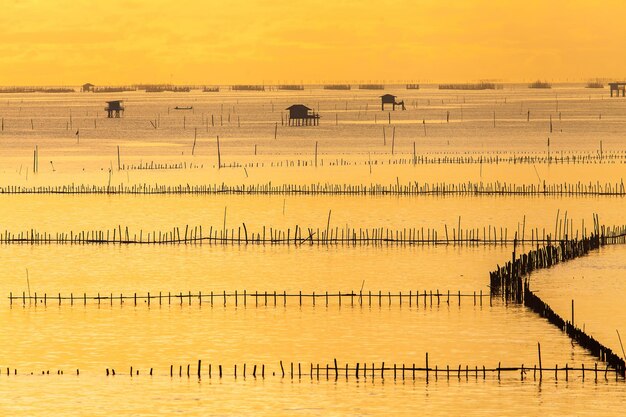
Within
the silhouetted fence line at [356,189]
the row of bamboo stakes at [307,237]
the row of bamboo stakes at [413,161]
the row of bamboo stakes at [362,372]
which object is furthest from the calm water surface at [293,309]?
the row of bamboo stakes at [413,161]

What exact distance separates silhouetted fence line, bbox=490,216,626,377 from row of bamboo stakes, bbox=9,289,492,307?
547 millimetres

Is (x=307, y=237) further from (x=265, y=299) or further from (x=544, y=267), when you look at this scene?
(x=265, y=299)

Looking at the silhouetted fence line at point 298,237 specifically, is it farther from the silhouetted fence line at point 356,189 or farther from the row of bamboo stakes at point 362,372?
the row of bamboo stakes at point 362,372

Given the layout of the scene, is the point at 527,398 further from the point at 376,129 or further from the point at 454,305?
the point at 376,129

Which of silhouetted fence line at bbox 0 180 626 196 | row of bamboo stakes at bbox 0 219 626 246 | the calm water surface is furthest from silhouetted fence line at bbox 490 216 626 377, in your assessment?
silhouetted fence line at bbox 0 180 626 196

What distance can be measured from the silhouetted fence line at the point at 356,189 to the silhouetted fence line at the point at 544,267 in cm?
1361

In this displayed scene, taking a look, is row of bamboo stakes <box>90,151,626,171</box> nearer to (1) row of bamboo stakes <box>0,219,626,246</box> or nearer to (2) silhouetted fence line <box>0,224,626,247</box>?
(1) row of bamboo stakes <box>0,219,626,246</box>

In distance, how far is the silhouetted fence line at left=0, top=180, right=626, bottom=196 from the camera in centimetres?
5484

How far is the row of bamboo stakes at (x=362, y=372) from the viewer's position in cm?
2241

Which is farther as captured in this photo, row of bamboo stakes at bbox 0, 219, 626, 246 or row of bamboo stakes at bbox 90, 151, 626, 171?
row of bamboo stakes at bbox 90, 151, 626, 171

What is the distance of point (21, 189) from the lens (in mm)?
59844

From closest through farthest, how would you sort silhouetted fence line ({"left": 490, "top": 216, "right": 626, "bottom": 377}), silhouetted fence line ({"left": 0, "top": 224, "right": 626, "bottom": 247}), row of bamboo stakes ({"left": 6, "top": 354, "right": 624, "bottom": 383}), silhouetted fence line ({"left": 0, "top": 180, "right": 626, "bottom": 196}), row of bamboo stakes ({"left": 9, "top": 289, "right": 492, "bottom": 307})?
row of bamboo stakes ({"left": 6, "top": 354, "right": 624, "bottom": 383}), silhouetted fence line ({"left": 490, "top": 216, "right": 626, "bottom": 377}), row of bamboo stakes ({"left": 9, "top": 289, "right": 492, "bottom": 307}), silhouetted fence line ({"left": 0, "top": 224, "right": 626, "bottom": 247}), silhouetted fence line ({"left": 0, "top": 180, "right": 626, "bottom": 196})

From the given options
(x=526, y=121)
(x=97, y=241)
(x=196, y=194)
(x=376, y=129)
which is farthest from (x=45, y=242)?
(x=526, y=121)

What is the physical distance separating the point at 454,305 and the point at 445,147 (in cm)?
6851
